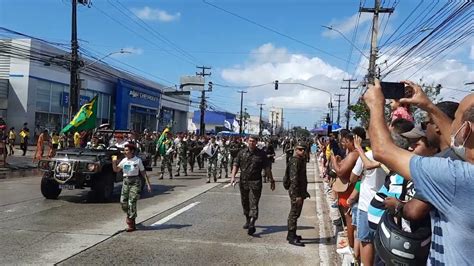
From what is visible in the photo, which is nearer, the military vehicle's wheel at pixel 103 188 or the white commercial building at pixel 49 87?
the military vehicle's wheel at pixel 103 188

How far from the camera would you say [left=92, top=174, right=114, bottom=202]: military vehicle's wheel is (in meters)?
12.3

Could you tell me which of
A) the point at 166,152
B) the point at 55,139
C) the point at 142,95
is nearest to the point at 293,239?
the point at 166,152

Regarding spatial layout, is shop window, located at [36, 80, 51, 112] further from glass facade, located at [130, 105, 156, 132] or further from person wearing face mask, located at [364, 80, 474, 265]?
person wearing face mask, located at [364, 80, 474, 265]

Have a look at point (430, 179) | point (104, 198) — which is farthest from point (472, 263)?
point (104, 198)

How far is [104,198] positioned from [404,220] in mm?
10587

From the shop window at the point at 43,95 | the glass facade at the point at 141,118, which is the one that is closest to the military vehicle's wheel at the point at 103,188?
the shop window at the point at 43,95

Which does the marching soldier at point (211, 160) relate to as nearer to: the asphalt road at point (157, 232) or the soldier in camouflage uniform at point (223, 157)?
the soldier in camouflage uniform at point (223, 157)

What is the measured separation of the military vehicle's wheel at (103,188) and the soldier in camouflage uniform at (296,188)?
18.9ft

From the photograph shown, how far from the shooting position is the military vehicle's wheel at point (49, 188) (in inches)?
488

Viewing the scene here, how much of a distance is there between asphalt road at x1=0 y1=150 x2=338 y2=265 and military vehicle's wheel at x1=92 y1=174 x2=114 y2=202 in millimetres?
298

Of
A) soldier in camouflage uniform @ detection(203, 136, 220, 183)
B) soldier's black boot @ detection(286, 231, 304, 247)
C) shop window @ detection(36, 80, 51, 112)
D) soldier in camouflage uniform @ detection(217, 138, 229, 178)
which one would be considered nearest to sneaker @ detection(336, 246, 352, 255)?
A: soldier's black boot @ detection(286, 231, 304, 247)

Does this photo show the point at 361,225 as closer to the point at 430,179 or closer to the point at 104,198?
the point at 430,179

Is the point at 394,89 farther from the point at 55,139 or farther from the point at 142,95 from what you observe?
the point at 142,95

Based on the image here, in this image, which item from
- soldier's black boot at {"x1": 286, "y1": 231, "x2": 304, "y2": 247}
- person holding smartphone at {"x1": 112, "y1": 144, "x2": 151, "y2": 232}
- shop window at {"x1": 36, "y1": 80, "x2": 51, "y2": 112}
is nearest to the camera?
soldier's black boot at {"x1": 286, "y1": 231, "x2": 304, "y2": 247}
